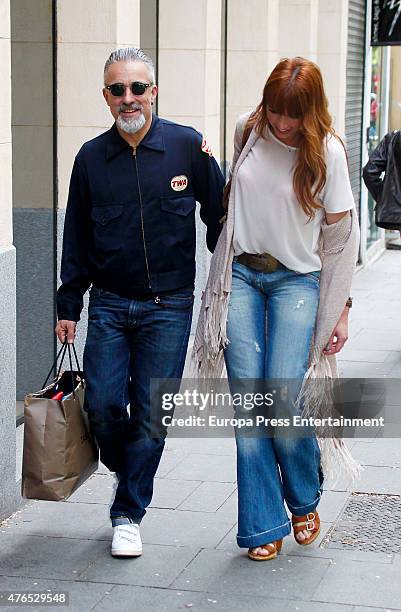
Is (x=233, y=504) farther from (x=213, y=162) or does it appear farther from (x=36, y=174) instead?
(x=36, y=174)

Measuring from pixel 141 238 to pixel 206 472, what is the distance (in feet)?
6.08

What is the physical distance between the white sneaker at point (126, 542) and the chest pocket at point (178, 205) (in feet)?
4.11

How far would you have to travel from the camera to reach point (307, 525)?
5168 mm

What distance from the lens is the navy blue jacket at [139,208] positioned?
4906mm

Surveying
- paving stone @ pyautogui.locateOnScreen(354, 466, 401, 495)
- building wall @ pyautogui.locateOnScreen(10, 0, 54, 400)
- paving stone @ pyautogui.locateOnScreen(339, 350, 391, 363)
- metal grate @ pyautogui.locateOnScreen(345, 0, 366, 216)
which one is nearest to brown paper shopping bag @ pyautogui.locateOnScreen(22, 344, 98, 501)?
paving stone @ pyautogui.locateOnScreen(354, 466, 401, 495)

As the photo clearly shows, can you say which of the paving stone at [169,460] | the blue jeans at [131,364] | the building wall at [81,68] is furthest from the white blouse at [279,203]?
the building wall at [81,68]

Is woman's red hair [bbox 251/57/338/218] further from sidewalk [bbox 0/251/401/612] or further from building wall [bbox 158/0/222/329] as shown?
building wall [bbox 158/0/222/329]

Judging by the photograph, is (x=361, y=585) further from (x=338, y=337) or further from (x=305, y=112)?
(x=305, y=112)

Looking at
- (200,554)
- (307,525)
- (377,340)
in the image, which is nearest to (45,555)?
(200,554)

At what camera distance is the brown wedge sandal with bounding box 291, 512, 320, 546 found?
516cm

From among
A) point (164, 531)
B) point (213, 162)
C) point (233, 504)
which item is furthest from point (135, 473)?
point (213, 162)

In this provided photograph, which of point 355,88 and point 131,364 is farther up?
point 355,88

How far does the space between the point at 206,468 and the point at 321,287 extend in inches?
70.4

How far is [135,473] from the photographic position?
508 cm
